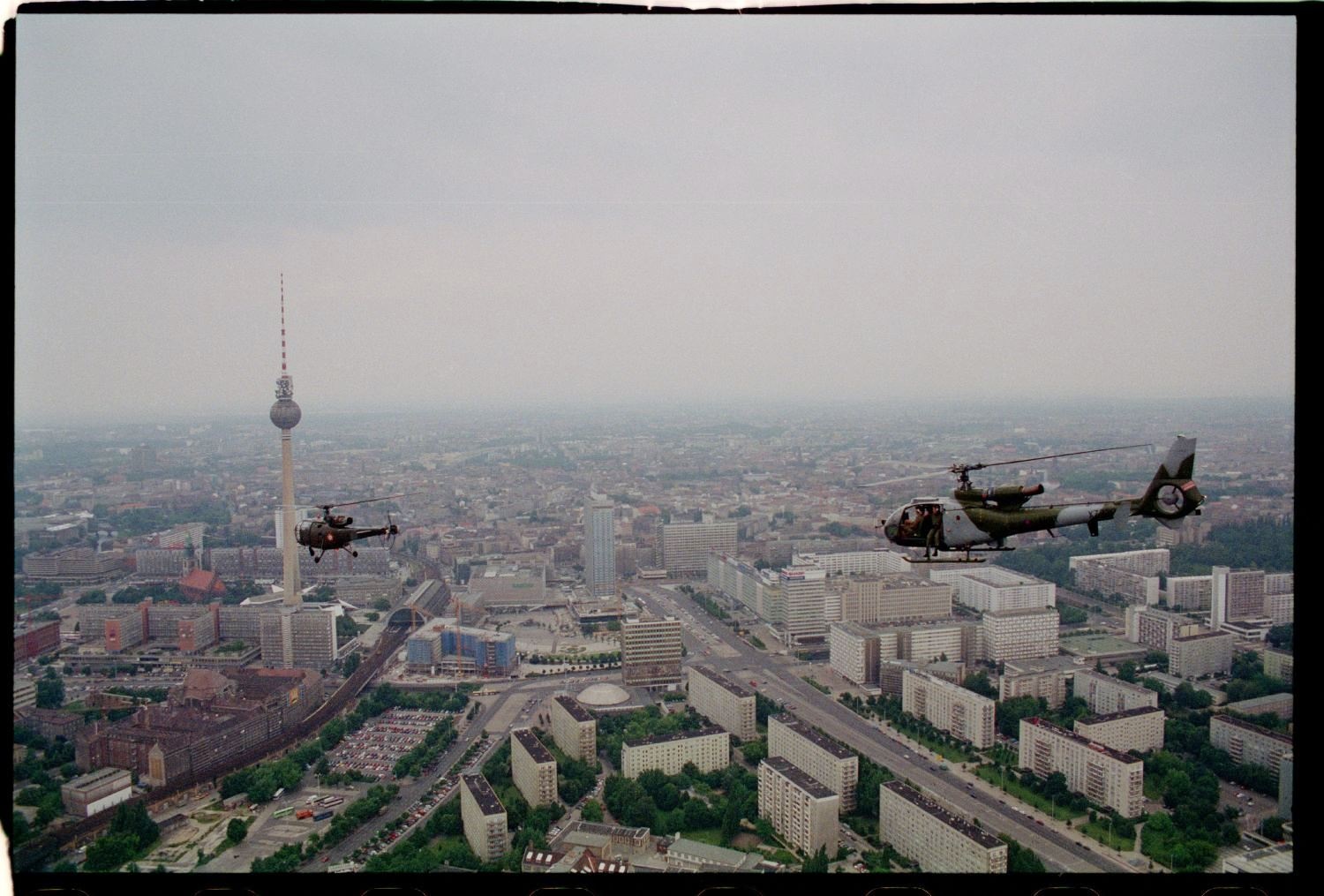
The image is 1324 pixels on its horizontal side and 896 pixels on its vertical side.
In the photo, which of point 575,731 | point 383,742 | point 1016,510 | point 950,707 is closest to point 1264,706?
point 950,707

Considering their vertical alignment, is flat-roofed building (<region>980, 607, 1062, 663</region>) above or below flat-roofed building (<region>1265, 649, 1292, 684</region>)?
below

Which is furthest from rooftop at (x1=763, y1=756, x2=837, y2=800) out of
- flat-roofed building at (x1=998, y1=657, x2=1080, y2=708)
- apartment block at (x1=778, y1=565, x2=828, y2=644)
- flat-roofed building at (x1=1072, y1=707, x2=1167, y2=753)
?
flat-roofed building at (x1=1072, y1=707, x2=1167, y2=753)

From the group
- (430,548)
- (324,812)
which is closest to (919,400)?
(430,548)

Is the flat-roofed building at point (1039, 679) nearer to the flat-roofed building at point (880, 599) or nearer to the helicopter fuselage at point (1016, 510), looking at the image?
the flat-roofed building at point (880, 599)

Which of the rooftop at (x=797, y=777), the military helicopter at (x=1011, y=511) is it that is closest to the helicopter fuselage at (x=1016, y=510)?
the military helicopter at (x=1011, y=511)

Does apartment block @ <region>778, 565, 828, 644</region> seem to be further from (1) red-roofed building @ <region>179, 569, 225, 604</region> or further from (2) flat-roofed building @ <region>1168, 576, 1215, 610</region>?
(1) red-roofed building @ <region>179, 569, 225, 604</region>

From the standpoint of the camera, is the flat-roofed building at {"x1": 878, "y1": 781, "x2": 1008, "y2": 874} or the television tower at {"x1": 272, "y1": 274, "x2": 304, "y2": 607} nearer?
the flat-roofed building at {"x1": 878, "y1": 781, "x2": 1008, "y2": 874}

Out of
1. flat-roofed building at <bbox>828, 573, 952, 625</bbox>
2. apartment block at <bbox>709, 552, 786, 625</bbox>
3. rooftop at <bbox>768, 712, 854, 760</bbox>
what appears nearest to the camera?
rooftop at <bbox>768, 712, 854, 760</bbox>
